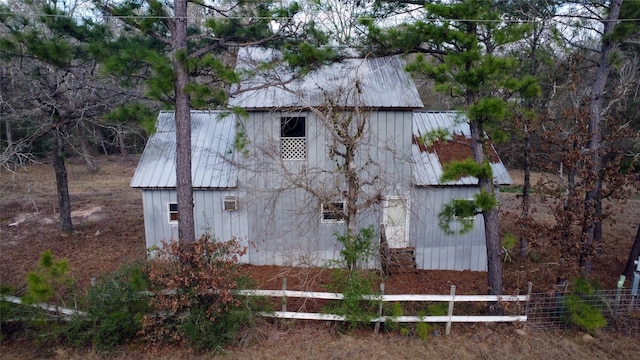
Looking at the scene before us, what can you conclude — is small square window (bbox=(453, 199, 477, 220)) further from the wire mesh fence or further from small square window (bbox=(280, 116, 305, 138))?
small square window (bbox=(280, 116, 305, 138))

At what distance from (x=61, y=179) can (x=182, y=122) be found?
699cm

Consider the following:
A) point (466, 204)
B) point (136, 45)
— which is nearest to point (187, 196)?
point (136, 45)

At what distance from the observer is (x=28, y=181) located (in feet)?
67.0


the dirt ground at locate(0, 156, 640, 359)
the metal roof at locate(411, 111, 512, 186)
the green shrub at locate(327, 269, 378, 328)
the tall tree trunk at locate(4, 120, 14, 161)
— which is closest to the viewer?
the dirt ground at locate(0, 156, 640, 359)

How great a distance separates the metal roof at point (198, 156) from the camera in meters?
10.4

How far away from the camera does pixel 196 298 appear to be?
6.34 m

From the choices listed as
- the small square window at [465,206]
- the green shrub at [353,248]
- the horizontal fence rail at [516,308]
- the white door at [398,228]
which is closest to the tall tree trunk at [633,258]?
the horizontal fence rail at [516,308]

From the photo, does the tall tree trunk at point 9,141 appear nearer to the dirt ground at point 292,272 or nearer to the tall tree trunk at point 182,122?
the dirt ground at point 292,272

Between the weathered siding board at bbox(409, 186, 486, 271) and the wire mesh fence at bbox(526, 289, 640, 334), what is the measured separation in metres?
3.32

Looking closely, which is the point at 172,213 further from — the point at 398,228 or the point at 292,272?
the point at 398,228

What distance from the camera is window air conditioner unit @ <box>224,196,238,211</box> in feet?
34.3

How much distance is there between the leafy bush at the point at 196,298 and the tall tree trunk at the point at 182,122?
0.67m

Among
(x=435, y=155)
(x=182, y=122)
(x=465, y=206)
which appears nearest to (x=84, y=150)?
(x=182, y=122)

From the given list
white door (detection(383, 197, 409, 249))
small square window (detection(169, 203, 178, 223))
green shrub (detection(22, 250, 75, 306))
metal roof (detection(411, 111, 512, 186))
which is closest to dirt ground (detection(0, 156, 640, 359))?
white door (detection(383, 197, 409, 249))
